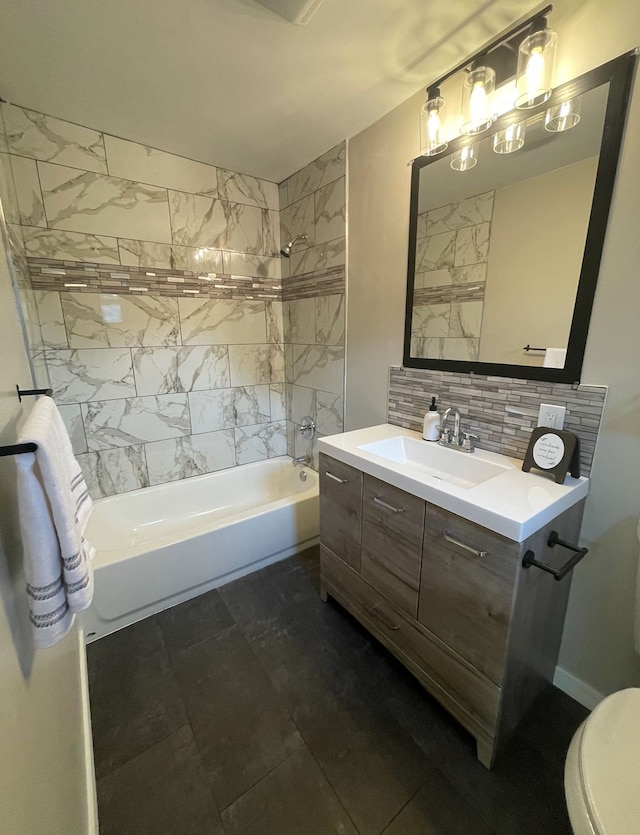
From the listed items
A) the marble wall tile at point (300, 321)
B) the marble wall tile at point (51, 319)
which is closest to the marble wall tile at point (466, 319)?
the marble wall tile at point (300, 321)

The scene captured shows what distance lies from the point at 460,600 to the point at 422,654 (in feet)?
1.17

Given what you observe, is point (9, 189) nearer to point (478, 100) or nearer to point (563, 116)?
point (478, 100)

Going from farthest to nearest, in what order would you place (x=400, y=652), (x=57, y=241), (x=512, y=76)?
(x=57, y=241) < (x=400, y=652) < (x=512, y=76)

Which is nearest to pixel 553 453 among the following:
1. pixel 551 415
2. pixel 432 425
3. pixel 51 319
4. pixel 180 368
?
pixel 551 415

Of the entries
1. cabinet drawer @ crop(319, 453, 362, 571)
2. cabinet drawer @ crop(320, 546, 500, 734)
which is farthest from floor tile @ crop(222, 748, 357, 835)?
cabinet drawer @ crop(319, 453, 362, 571)

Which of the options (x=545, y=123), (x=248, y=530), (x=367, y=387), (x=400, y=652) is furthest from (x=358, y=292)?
(x=400, y=652)

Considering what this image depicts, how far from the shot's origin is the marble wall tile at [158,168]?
1.99 meters

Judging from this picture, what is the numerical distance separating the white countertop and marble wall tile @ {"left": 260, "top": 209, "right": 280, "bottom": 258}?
190cm

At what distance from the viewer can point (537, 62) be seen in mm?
1151

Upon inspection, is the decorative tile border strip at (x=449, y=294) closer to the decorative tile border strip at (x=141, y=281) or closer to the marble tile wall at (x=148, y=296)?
the marble tile wall at (x=148, y=296)

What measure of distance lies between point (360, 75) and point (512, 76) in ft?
2.03

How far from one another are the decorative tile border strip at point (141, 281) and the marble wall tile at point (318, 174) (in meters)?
0.63

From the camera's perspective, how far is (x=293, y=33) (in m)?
1.28

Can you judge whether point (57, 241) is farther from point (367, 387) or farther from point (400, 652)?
point (400, 652)
